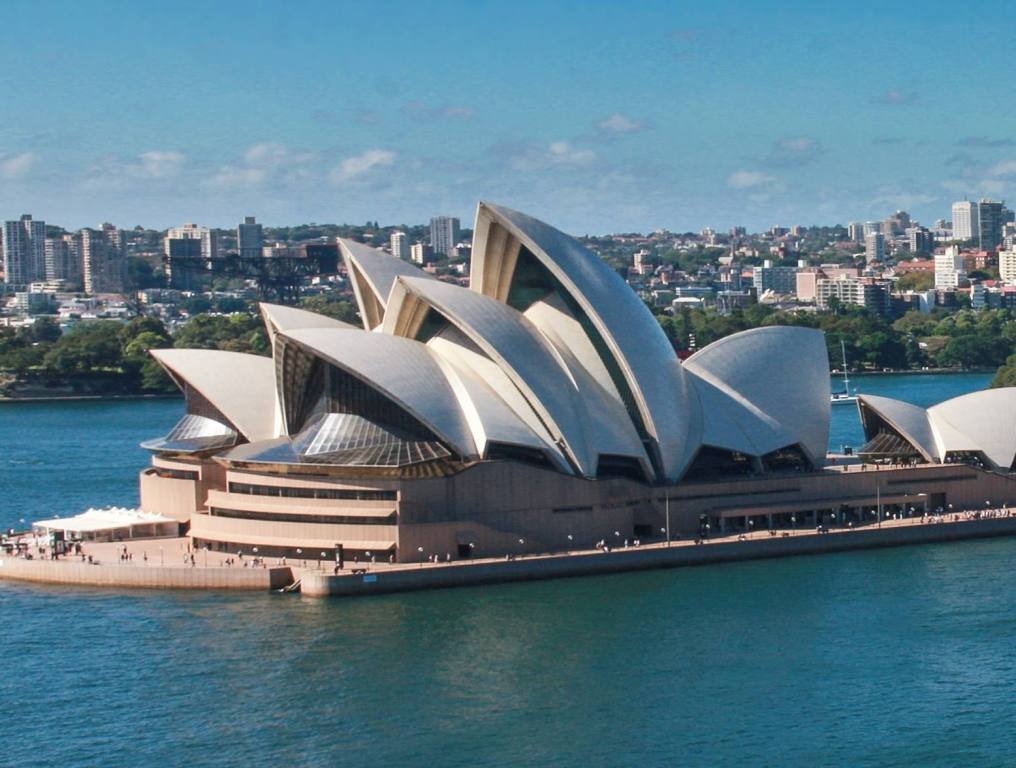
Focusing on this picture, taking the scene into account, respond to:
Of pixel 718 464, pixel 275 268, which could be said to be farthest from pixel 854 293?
pixel 718 464

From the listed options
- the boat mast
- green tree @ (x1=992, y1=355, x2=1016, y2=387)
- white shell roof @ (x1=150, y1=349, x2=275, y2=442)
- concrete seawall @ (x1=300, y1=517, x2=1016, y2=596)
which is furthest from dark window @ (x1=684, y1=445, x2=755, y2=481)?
the boat mast

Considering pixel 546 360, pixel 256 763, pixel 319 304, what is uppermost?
pixel 319 304

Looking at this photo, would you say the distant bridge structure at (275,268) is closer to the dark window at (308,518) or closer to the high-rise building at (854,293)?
the high-rise building at (854,293)

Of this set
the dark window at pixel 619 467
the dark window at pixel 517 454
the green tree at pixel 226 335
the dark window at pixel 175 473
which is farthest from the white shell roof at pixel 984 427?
the green tree at pixel 226 335

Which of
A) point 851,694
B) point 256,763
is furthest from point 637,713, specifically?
point 256,763

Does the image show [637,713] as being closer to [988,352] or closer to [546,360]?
[546,360]

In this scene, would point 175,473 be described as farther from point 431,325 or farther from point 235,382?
point 431,325
